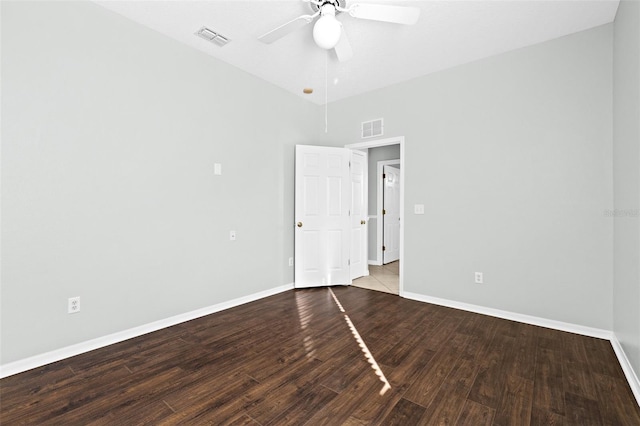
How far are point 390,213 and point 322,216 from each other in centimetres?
243

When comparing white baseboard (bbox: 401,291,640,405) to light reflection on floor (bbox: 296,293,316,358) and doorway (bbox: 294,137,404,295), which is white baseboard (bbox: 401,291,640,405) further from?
light reflection on floor (bbox: 296,293,316,358)

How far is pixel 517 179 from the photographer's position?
3031 mm

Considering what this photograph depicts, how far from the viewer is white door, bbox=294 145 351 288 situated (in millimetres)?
4164

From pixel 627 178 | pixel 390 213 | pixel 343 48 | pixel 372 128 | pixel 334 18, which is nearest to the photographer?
pixel 627 178

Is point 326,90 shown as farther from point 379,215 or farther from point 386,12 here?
point 379,215

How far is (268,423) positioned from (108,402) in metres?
1.03

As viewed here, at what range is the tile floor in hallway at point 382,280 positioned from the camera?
167 inches

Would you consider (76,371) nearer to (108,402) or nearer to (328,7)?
(108,402)

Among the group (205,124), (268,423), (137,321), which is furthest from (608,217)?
(137,321)

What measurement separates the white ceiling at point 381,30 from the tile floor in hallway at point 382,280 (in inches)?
117

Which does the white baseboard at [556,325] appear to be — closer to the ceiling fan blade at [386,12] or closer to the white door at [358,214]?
the white door at [358,214]

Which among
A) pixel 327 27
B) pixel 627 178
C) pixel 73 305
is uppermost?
pixel 327 27

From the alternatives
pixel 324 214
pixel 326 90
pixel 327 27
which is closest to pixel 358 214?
pixel 324 214

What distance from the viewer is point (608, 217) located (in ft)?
8.54
